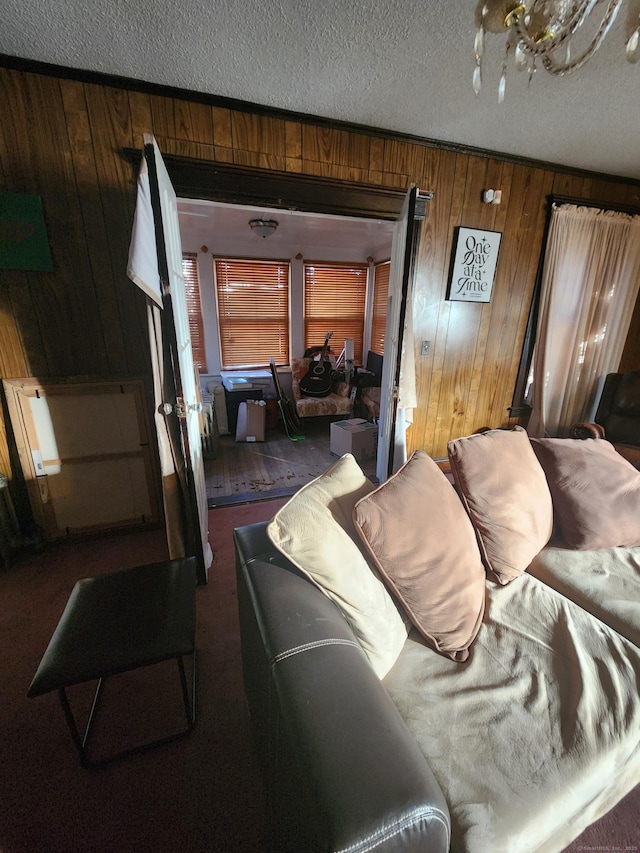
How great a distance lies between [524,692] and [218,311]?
4.70m

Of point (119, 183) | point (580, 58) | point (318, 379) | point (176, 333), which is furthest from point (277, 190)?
point (318, 379)

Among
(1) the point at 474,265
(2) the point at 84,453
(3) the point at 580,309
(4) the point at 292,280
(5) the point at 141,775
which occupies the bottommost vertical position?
(5) the point at 141,775

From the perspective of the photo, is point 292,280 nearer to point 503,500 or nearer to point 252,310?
point 252,310

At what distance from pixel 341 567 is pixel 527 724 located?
0.60m

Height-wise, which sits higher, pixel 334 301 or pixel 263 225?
pixel 263 225

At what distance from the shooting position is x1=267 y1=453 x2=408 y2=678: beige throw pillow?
39.4 inches

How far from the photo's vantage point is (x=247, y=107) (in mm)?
1939

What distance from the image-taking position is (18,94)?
165cm

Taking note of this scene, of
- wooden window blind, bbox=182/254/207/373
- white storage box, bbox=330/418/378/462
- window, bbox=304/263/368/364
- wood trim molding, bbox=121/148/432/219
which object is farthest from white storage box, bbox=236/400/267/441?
wood trim molding, bbox=121/148/432/219

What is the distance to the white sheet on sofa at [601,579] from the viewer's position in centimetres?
122

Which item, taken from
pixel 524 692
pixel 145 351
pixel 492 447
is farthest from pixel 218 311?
pixel 524 692

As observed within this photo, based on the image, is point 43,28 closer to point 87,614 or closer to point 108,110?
point 108,110

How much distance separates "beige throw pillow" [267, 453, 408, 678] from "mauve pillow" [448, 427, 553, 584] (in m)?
0.51

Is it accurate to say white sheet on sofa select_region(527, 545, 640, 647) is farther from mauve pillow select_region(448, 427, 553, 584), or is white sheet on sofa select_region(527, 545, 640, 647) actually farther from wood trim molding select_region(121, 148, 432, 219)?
wood trim molding select_region(121, 148, 432, 219)
